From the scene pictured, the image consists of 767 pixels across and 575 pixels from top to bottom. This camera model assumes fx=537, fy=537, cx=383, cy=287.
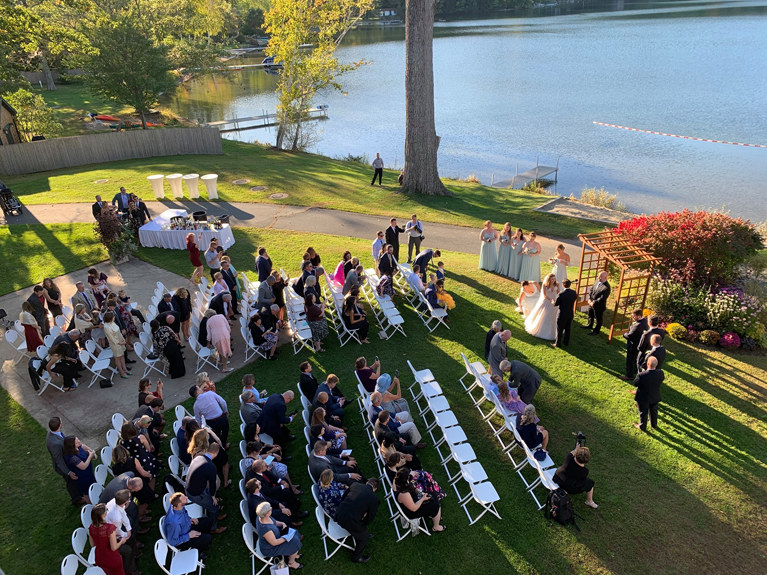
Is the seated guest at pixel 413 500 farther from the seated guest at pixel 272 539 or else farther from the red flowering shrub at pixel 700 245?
the red flowering shrub at pixel 700 245

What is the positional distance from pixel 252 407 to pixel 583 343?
7.46 m

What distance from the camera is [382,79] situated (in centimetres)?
6191

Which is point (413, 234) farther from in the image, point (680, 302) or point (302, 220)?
point (680, 302)

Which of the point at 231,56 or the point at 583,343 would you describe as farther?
→ the point at 231,56

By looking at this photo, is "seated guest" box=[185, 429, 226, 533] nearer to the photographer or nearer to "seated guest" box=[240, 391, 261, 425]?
"seated guest" box=[240, 391, 261, 425]

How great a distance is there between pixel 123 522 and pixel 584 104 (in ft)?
159

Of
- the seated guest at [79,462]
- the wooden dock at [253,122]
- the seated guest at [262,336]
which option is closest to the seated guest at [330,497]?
the seated guest at [79,462]

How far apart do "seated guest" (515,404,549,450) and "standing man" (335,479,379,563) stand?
262 centimetres

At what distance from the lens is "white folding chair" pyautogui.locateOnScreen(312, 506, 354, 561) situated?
680 cm

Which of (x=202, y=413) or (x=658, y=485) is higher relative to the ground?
(x=202, y=413)

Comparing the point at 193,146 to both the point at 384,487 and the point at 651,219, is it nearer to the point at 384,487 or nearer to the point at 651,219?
the point at 651,219

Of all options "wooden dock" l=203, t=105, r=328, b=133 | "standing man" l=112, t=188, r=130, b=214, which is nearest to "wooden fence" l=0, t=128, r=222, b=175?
"standing man" l=112, t=188, r=130, b=214

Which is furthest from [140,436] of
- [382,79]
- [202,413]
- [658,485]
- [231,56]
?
[231,56]

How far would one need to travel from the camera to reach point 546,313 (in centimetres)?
1180
